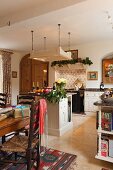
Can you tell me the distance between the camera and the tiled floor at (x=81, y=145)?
2.56 meters

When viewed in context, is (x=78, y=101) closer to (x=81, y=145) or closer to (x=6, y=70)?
(x=81, y=145)

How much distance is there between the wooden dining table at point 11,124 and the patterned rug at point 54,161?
0.74 metres

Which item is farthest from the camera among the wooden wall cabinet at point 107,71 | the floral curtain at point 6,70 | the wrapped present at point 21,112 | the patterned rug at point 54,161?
the floral curtain at point 6,70

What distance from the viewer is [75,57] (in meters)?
6.91

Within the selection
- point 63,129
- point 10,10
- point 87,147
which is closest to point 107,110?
point 87,147

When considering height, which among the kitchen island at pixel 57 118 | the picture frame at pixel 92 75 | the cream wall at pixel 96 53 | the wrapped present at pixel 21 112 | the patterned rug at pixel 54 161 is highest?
the cream wall at pixel 96 53

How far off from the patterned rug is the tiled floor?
0.40 feet

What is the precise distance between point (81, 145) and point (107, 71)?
372 centimetres

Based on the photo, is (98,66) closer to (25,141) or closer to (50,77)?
(50,77)

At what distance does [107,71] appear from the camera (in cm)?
630

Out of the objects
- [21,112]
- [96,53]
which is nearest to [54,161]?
[21,112]

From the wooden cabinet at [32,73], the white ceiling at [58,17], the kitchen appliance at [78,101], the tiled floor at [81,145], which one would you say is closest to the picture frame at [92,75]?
the kitchen appliance at [78,101]

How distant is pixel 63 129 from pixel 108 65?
334 centimetres

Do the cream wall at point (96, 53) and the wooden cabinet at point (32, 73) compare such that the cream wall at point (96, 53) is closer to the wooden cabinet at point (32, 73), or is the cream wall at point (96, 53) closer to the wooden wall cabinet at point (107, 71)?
the wooden wall cabinet at point (107, 71)
